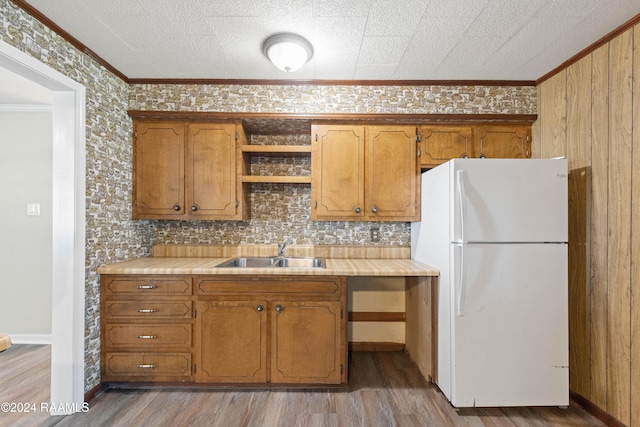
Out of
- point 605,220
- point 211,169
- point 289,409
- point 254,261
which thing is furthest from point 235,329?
point 605,220

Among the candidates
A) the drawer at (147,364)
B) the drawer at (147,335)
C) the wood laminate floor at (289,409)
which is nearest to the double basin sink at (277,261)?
the drawer at (147,335)

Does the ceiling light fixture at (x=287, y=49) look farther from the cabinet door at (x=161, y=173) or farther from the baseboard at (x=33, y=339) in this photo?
the baseboard at (x=33, y=339)

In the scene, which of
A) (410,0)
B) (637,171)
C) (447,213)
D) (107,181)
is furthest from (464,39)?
(107,181)

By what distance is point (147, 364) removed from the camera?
7.15 feet

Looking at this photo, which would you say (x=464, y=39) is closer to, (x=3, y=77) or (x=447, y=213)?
(x=447, y=213)

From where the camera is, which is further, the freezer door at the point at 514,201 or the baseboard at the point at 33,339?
the baseboard at the point at 33,339

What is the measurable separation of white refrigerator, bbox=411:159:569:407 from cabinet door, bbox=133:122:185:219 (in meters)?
2.07

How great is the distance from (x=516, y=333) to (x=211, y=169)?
2.42 meters

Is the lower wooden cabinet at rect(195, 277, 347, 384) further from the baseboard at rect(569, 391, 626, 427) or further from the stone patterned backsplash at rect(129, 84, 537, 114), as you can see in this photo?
the baseboard at rect(569, 391, 626, 427)

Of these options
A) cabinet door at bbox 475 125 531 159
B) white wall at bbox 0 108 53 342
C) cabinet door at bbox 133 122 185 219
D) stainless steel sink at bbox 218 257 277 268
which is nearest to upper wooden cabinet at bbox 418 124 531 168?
cabinet door at bbox 475 125 531 159

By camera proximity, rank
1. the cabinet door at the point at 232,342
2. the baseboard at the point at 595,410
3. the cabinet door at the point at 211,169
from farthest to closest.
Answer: the cabinet door at the point at 211,169 → the cabinet door at the point at 232,342 → the baseboard at the point at 595,410

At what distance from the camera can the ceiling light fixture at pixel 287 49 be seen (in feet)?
6.41

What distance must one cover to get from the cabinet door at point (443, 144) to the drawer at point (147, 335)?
2198 millimetres

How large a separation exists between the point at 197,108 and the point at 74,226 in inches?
48.6
